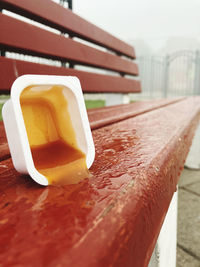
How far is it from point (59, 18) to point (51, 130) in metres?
1.22

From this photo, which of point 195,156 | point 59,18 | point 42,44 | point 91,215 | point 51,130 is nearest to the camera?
point 91,215

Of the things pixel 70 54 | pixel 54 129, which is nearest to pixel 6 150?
pixel 54 129

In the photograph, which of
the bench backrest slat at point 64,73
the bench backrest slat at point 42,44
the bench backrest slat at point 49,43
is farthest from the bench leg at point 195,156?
the bench backrest slat at point 42,44

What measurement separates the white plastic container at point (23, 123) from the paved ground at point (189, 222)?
3.28 feet

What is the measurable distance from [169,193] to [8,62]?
876 millimetres

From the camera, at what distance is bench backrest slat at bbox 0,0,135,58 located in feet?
4.04

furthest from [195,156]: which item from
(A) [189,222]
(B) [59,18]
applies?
(B) [59,18]

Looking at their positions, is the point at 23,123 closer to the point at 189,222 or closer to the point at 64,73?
the point at 64,73

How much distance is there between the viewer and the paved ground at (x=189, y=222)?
1.21 m

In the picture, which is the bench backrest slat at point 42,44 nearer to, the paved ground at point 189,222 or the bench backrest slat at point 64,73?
the bench backrest slat at point 64,73

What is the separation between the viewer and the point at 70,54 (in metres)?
1.59

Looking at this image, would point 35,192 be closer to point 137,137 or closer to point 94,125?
point 137,137

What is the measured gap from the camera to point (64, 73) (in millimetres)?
1520

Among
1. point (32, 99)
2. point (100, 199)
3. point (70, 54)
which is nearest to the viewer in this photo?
point (100, 199)
